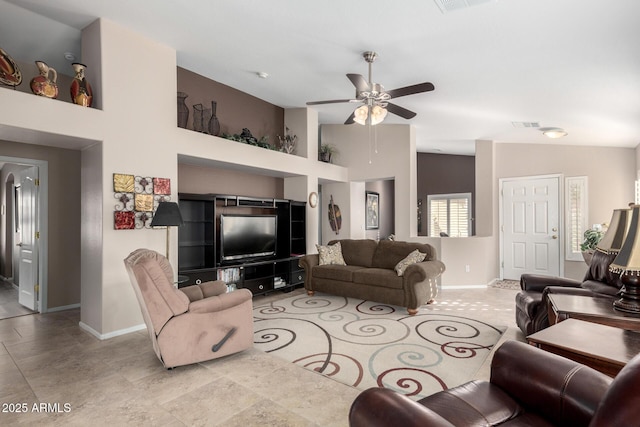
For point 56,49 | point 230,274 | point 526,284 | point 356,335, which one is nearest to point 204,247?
point 230,274

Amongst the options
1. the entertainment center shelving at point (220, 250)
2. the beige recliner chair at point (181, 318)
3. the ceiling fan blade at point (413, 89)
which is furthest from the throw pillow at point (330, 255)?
the ceiling fan blade at point (413, 89)

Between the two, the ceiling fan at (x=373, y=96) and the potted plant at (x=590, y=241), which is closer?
the ceiling fan at (x=373, y=96)

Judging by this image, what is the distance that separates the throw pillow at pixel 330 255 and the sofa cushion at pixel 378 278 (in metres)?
0.65

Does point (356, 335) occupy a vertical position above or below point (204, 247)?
below

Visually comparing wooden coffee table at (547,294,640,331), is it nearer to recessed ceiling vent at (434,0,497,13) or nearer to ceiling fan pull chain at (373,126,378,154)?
recessed ceiling vent at (434,0,497,13)

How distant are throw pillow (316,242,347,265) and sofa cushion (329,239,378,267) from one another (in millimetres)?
121

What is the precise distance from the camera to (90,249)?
3703mm

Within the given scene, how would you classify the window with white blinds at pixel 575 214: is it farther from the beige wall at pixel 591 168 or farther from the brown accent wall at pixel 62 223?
the brown accent wall at pixel 62 223

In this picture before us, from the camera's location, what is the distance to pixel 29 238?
4773mm

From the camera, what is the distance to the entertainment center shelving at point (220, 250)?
4.73 meters

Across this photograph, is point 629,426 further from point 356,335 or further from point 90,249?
point 90,249

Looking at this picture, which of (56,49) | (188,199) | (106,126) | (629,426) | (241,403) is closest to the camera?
(629,426)

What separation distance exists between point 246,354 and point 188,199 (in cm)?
236

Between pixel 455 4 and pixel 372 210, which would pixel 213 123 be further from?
pixel 372 210
